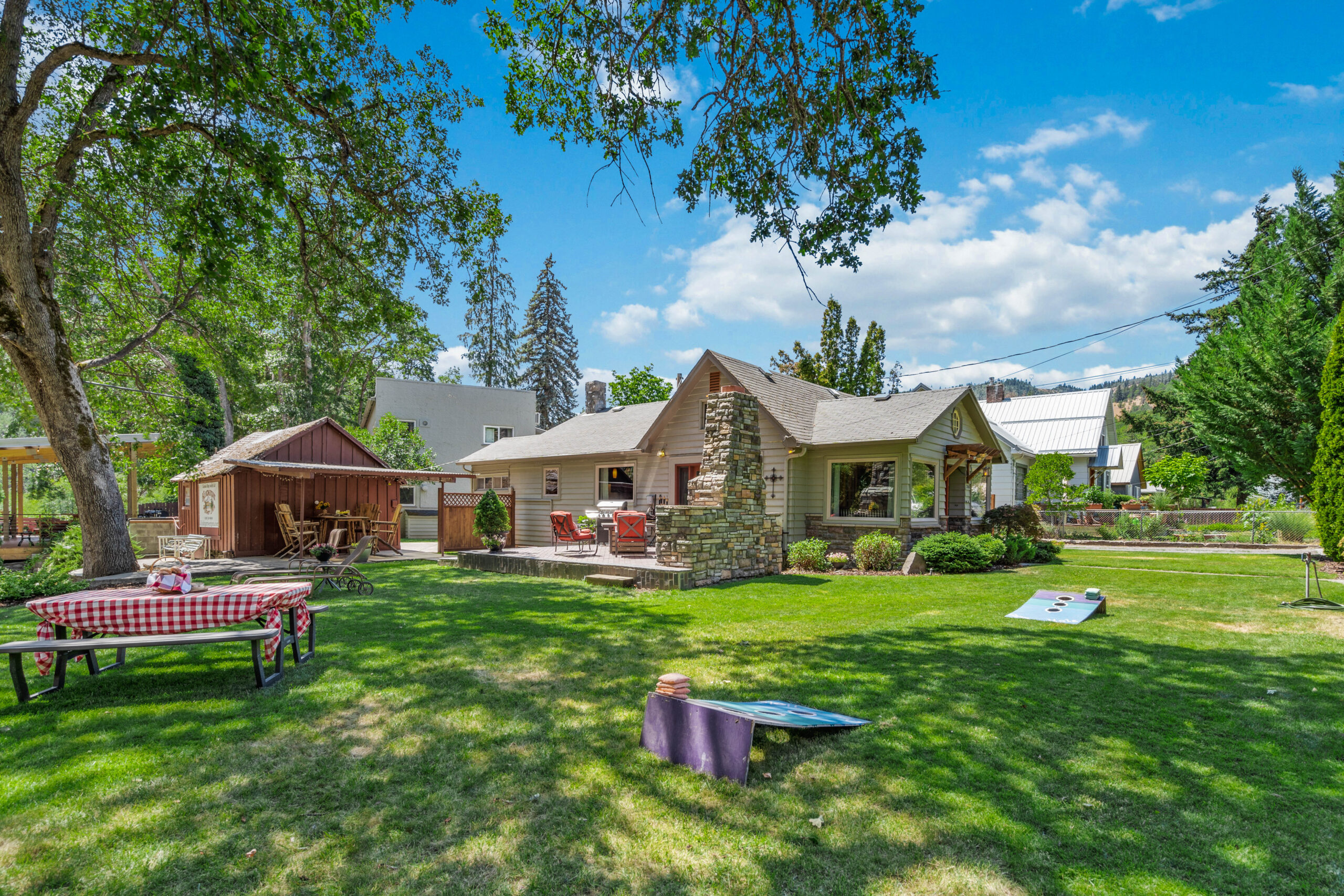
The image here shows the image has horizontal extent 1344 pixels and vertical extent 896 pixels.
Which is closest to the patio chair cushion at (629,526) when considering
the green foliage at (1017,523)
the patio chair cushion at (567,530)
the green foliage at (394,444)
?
the patio chair cushion at (567,530)

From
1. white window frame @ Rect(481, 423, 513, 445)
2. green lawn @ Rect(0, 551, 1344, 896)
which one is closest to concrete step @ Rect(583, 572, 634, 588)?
green lawn @ Rect(0, 551, 1344, 896)

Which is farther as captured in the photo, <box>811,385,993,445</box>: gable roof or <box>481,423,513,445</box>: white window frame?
<box>481,423,513,445</box>: white window frame

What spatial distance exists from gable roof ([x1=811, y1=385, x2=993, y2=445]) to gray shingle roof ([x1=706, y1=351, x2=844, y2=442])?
0.26 meters

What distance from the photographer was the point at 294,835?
292 centimetres

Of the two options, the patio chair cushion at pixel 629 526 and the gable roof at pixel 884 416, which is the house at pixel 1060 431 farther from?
the patio chair cushion at pixel 629 526

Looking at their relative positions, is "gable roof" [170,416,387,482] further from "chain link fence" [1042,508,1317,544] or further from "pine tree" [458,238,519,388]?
"chain link fence" [1042,508,1317,544]

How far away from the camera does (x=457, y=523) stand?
1772 centimetres

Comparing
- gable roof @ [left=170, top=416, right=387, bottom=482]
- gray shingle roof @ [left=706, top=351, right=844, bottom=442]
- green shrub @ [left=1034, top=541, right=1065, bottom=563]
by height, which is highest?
gray shingle roof @ [left=706, top=351, right=844, bottom=442]

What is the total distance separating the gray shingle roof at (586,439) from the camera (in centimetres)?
1869

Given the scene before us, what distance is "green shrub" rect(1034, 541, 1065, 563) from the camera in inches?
607

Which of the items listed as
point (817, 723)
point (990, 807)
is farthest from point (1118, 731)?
point (817, 723)

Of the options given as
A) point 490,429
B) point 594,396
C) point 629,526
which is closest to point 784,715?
point 629,526

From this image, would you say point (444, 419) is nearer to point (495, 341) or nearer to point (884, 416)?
point (495, 341)

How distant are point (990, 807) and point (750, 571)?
9.53 metres
